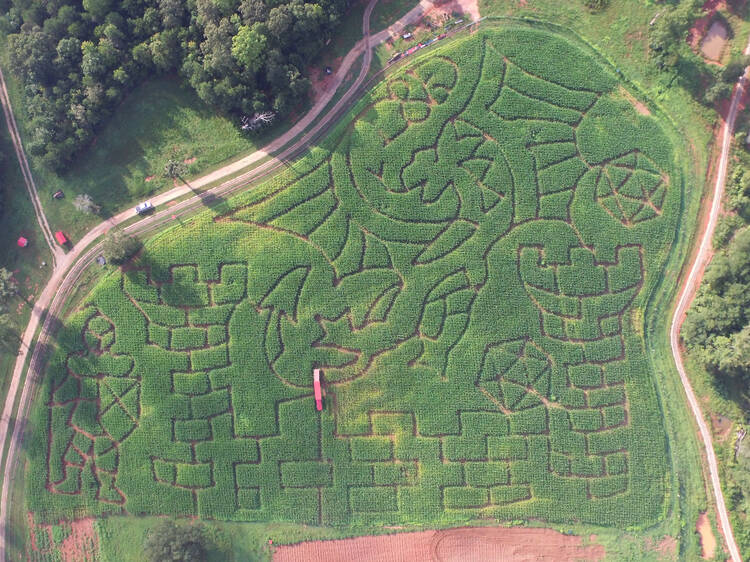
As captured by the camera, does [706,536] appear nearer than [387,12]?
Yes

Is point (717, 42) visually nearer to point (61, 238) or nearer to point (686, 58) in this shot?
point (686, 58)

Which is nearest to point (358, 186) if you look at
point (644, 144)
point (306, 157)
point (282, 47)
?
point (306, 157)

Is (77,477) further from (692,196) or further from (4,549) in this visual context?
(692,196)

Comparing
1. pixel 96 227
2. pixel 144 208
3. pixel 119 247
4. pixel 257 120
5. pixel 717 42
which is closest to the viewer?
pixel 119 247

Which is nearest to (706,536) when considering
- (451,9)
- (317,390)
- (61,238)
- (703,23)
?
(317,390)

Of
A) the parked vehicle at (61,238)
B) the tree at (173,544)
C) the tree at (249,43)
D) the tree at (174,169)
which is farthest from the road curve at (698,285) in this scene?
the parked vehicle at (61,238)

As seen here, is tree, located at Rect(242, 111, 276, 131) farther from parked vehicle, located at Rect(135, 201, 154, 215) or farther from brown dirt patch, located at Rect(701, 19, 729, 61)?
brown dirt patch, located at Rect(701, 19, 729, 61)
